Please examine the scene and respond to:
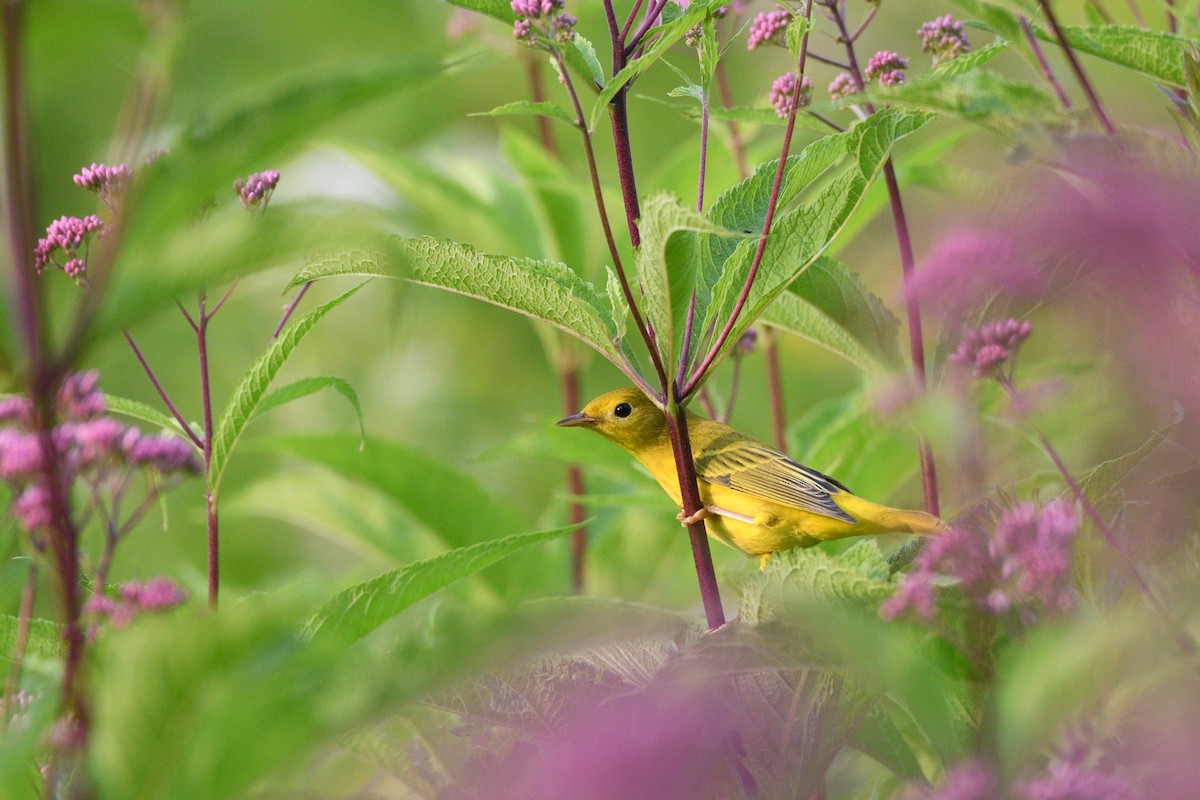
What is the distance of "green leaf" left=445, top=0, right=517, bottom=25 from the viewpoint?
96 centimetres

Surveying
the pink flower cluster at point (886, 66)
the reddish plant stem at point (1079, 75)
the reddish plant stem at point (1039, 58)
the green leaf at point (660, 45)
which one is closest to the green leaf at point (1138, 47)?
the reddish plant stem at point (1039, 58)

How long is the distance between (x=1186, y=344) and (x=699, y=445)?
4.47 feet

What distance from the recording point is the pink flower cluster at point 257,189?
1.17 metres

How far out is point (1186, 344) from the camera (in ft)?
2.22

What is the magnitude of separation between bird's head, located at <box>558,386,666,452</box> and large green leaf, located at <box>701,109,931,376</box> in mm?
915

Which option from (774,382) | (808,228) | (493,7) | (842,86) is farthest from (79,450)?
(774,382)

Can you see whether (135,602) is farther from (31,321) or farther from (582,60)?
(582,60)

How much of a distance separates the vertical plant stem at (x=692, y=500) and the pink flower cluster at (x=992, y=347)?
0.93ft

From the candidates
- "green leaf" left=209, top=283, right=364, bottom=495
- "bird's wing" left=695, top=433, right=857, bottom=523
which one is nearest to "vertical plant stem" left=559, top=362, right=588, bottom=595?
"bird's wing" left=695, top=433, right=857, bottom=523

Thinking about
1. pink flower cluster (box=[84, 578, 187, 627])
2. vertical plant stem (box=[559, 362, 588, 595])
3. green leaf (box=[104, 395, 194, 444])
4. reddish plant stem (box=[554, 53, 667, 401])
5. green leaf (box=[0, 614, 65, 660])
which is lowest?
vertical plant stem (box=[559, 362, 588, 595])

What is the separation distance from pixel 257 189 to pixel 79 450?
0.31 metres

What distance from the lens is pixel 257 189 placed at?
1.17 metres

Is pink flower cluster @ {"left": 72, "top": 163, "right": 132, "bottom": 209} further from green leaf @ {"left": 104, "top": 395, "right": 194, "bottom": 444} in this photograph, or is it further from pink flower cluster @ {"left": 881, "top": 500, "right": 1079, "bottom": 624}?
pink flower cluster @ {"left": 881, "top": 500, "right": 1079, "bottom": 624}

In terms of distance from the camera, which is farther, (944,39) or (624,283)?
(944,39)
